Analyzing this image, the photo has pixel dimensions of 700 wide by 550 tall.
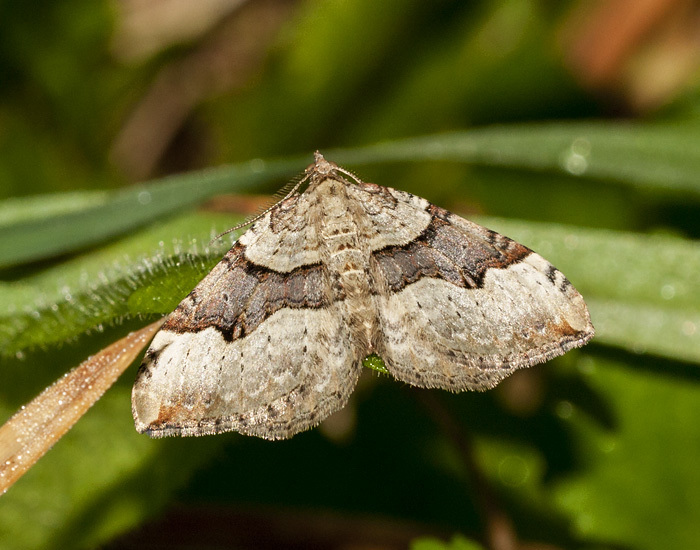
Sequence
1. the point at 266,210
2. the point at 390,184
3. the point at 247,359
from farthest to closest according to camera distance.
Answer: the point at 390,184 → the point at 266,210 → the point at 247,359

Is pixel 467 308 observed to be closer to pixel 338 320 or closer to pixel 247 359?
pixel 338 320

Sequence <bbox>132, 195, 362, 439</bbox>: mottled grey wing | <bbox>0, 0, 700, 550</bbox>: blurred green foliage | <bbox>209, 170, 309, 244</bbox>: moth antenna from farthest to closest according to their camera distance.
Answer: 1. <bbox>0, 0, 700, 550</bbox>: blurred green foliage
2. <bbox>209, 170, 309, 244</bbox>: moth antenna
3. <bbox>132, 195, 362, 439</bbox>: mottled grey wing

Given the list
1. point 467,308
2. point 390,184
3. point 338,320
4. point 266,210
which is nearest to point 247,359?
point 338,320

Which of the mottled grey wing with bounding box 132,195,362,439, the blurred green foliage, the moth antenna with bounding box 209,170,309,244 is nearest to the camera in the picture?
the mottled grey wing with bounding box 132,195,362,439

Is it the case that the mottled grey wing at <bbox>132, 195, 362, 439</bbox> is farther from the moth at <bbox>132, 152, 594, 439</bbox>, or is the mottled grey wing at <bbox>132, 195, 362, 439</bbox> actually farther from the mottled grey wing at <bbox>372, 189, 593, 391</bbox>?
the mottled grey wing at <bbox>372, 189, 593, 391</bbox>

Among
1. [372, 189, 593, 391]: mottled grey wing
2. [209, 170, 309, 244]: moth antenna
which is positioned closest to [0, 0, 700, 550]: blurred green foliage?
[209, 170, 309, 244]: moth antenna

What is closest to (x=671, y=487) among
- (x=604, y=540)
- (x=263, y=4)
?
(x=604, y=540)

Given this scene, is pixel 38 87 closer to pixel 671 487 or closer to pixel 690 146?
pixel 690 146
